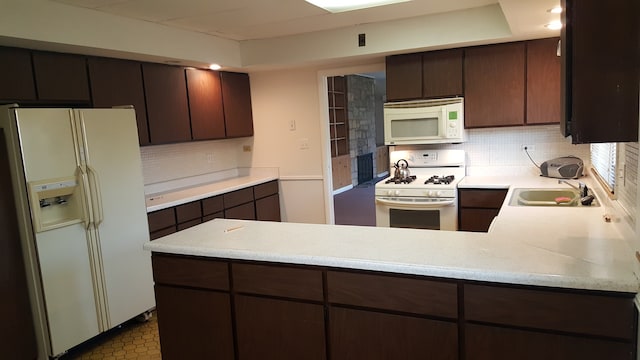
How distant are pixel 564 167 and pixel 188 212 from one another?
331cm

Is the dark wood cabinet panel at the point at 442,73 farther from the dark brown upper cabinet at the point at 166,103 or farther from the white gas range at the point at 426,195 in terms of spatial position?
the dark brown upper cabinet at the point at 166,103

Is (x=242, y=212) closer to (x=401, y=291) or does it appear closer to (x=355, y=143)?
(x=401, y=291)

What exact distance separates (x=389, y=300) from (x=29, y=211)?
89.8 inches

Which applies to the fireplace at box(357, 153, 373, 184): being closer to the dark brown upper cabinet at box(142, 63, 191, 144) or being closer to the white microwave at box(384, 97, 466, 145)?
the white microwave at box(384, 97, 466, 145)

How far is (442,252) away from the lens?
185 centimetres

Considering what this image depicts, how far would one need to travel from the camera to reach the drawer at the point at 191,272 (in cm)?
213

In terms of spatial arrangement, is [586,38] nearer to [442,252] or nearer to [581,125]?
[581,125]

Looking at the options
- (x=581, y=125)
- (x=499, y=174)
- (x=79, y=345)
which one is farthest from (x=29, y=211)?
(x=499, y=174)

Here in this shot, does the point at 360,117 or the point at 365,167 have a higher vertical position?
the point at 360,117

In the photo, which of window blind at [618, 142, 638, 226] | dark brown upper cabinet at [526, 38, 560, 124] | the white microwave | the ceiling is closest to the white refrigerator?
the ceiling

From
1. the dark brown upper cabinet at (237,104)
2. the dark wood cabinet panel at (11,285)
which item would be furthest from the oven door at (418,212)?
the dark wood cabinet panel at (11,285)

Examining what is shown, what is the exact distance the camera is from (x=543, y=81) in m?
3.75

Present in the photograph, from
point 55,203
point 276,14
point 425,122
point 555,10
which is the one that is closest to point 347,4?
point 276,14

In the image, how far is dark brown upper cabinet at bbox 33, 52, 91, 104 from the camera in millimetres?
3016
